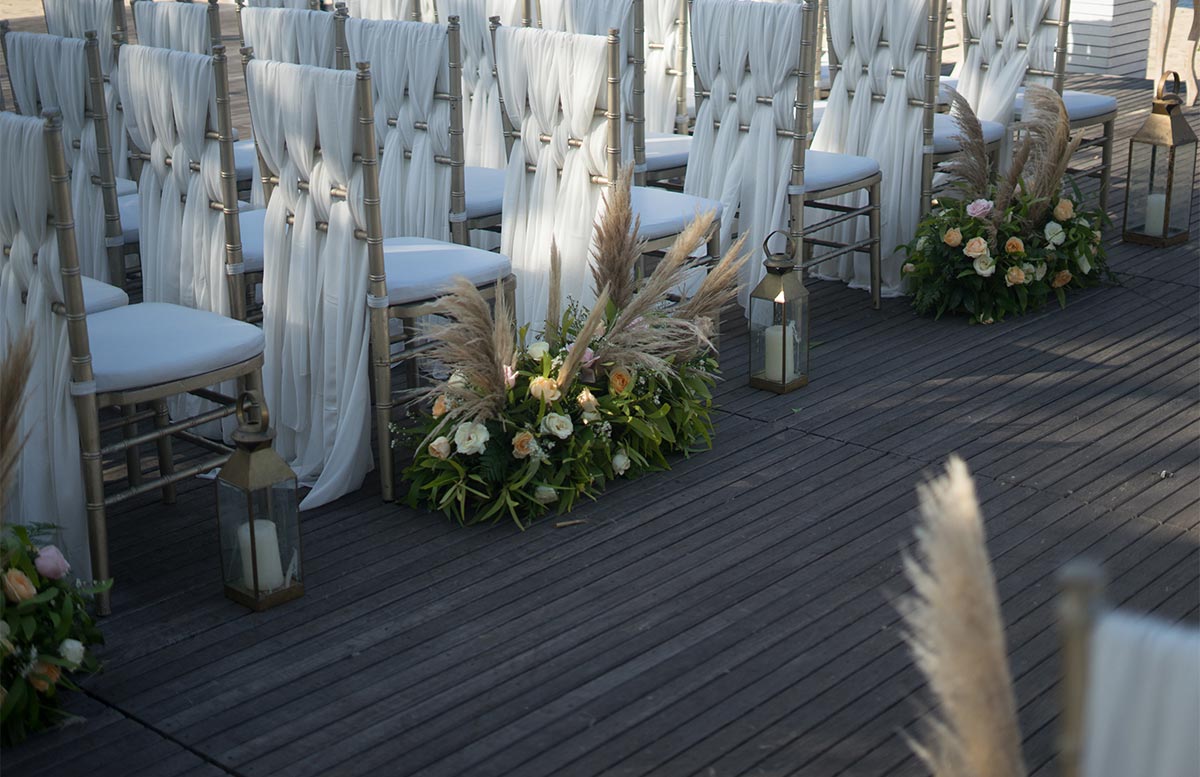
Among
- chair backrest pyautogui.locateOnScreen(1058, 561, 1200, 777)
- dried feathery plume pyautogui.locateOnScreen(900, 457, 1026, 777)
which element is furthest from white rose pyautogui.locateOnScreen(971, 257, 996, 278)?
dried feathery plume pyautogui.locateOnScreen(900, 457, 1026, 777)

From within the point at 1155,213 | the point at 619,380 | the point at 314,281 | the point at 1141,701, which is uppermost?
the point at 1141,701

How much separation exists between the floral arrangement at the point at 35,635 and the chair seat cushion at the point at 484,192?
220cm

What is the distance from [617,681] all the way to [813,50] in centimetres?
269

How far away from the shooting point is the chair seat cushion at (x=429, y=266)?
369 cm

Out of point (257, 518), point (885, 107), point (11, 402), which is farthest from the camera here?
point (885, 107)

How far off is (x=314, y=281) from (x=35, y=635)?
1.41 meters

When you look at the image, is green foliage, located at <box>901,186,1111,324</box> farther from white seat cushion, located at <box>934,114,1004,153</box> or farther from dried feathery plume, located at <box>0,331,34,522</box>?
dried feathery plume, located at <box>0,331,34,522</box>

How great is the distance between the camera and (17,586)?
2.63m

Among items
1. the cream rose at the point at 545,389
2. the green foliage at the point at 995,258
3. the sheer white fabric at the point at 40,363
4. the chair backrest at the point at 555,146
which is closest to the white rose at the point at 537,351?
the cream rose at the point at 545,389

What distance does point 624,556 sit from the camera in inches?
131

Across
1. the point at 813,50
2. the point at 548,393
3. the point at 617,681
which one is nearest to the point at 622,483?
the point at 548,393

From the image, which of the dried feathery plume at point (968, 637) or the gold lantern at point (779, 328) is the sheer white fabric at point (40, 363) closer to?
the gold lantern at point (779, 328)

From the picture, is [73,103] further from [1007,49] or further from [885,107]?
[1007,49]

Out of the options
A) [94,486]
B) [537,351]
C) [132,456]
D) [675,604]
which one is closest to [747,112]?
[537,351]
